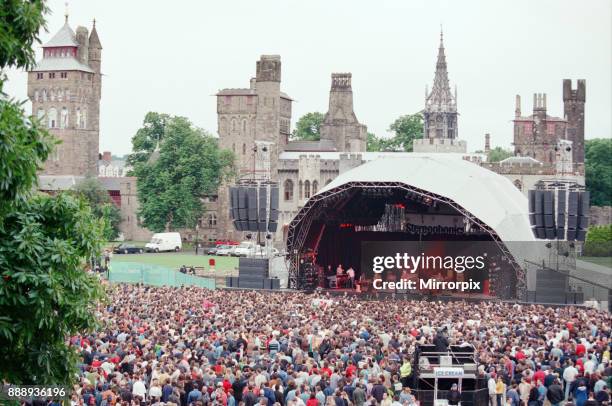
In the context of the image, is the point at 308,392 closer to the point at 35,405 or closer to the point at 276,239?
the point at 35,405

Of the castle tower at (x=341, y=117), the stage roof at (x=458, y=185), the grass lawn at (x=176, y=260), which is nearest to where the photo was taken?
the stage roof at (x=458, y=185)

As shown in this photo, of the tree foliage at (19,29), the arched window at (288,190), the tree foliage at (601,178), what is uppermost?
the tree foliage at (601,178)

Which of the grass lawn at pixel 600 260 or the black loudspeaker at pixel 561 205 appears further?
the grass lawn at pixel 600 260

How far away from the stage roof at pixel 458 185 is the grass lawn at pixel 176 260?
18402mm

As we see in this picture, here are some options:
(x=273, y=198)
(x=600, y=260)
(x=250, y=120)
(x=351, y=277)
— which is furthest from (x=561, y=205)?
(x=250, y=120)

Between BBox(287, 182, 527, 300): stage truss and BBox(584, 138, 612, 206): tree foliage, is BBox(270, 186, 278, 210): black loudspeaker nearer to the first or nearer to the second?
BBox(287, 182, 527, 300): stage truss

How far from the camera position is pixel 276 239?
89.8 metres

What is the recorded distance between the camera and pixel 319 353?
25.6 metres

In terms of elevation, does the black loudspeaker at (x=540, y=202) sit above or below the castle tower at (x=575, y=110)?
below

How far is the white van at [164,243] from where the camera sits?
82.3 meters

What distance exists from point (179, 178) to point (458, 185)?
4268cm

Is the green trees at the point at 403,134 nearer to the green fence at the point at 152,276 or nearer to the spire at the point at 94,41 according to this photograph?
the spire at the point at 94,41

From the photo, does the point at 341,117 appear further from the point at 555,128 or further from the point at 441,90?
the point at 555,128
